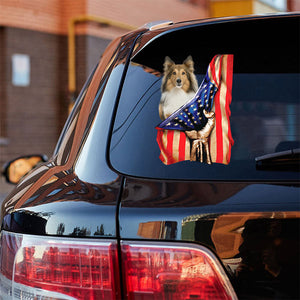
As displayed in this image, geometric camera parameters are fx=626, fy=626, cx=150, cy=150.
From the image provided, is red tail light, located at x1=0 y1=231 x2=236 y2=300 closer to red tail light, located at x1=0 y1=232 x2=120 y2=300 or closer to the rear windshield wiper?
red tail light, located at x1=0 y1=232 x2=120 y2=300

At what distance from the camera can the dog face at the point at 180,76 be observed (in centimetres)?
171

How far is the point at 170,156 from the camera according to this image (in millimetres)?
1586

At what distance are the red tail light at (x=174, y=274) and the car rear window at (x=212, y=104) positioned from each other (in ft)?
0.66

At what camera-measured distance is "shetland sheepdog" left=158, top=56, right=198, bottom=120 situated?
1694 millimetres

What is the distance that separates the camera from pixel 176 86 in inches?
67.6

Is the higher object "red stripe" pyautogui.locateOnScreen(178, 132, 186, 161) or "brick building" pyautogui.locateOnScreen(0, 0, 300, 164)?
"brick building" pyautogui.locateOnScreen(0, 0, 300, 164)

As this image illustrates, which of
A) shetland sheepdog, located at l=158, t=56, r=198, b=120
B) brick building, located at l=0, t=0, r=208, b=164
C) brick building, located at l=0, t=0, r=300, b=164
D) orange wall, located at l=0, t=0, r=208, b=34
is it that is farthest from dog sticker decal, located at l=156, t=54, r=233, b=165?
orange wall, located at l=0, t=0, r=208, b=34

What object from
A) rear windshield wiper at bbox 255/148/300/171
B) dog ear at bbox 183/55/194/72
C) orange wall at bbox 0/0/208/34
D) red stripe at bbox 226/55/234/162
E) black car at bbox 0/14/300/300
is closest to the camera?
black car at bbox 0/14/300/300

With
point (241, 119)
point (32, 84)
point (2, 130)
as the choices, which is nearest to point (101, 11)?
point (32, 84)

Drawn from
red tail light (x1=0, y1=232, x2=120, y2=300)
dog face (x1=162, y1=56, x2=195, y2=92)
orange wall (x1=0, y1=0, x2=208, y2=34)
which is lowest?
red tail light (x1=0, y1=232, x2=120, y2=300)

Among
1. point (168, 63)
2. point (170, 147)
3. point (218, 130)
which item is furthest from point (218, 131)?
point (168, 63)

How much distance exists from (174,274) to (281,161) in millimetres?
378

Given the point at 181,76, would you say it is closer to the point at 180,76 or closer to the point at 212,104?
the point at 180,76

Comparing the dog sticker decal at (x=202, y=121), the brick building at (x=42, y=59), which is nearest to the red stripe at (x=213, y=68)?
the dog sticker decal at (x=202, y=121)
